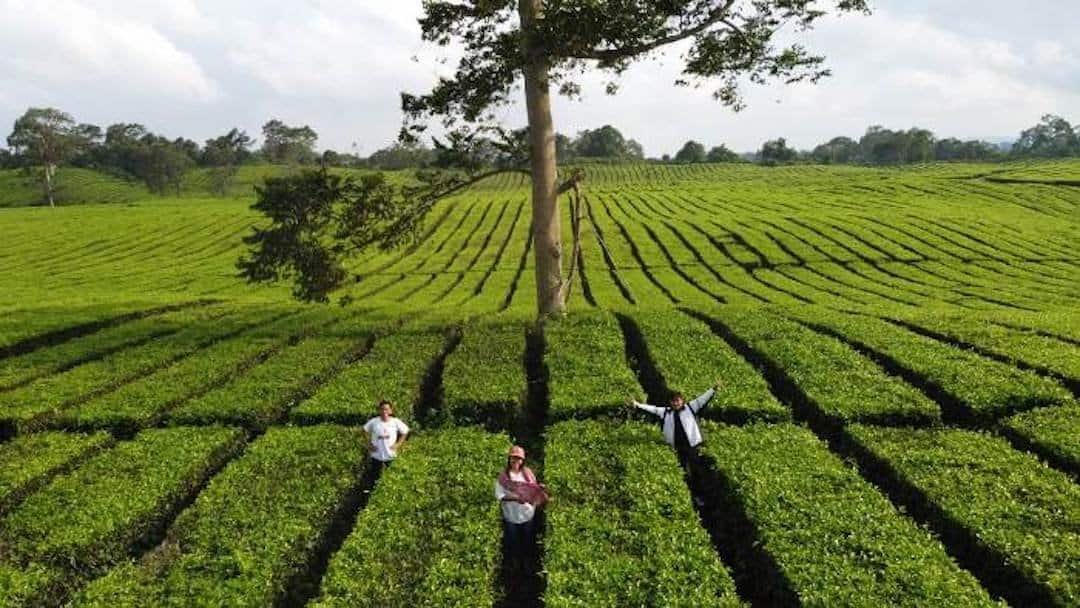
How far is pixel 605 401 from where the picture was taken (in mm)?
19266

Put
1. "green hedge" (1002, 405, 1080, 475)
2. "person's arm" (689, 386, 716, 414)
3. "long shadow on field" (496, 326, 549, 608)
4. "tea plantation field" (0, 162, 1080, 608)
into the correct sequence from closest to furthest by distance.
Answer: "tea plantation field" (0, 162, 1080, 608), "long shadow on field" (496, 326, 549, 608), "green hedge" (1002, 405, 1080, 475), "person's arm" (689, 386, 716, 414)

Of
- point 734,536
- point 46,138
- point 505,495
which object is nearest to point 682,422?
point 734,536

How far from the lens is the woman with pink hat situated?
13.4 meters

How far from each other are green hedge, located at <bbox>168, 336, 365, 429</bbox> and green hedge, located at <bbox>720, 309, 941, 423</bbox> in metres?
13.1

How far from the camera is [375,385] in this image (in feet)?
68.6

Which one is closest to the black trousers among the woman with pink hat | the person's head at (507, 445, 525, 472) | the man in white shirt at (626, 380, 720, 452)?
the woman with pink hat

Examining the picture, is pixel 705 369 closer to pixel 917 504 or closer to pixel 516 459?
pixel 917 504

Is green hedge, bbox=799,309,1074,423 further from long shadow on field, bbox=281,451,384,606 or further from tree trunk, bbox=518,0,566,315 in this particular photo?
long shadow on field, bbox=281,451,384,606

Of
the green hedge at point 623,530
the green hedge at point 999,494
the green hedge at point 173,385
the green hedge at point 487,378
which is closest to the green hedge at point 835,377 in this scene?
the green hedge at point 999,494

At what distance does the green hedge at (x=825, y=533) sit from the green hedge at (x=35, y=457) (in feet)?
46.0

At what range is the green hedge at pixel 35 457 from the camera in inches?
622

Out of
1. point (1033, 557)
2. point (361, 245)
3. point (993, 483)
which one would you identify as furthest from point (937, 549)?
point (361, 245)

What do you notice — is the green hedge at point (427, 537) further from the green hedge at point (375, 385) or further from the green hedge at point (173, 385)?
the green hedge at point (173, 385)

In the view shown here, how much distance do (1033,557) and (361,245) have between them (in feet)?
66.9
